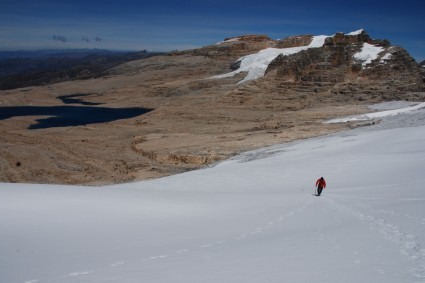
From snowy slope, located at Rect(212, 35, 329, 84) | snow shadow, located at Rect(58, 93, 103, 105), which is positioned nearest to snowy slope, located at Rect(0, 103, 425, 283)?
snowy slope, located at Rect(212, 35, 329, 84)

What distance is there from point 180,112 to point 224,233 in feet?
101

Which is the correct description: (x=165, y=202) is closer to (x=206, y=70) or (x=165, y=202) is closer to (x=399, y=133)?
(x=399, y=133)

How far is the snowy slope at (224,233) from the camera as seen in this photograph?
4.71m

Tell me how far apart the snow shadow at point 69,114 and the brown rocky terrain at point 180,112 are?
91 mm

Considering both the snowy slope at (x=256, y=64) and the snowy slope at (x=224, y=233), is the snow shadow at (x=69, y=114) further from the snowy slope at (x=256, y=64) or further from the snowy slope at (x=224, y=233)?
the snowy slope at (x=224, y=233)

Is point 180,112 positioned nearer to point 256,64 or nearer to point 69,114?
point 69,114

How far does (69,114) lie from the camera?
130 ft

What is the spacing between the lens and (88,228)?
6.79 meters

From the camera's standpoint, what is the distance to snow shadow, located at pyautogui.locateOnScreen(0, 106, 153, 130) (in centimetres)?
3488

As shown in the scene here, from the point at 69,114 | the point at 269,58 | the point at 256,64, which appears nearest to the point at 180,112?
the point at 69,114

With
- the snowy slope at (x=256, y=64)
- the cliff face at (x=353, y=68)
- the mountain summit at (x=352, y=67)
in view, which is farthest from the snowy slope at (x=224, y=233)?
the snowy slope at (x=256, y=64)

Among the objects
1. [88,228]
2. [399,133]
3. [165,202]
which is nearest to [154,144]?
[399,133]

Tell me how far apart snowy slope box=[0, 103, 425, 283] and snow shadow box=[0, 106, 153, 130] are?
83.2 feet

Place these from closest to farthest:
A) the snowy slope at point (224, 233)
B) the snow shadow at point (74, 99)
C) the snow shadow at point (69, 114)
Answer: the snowy slope at point (224, 233) → the snow shadow at point (69, 114) → the snow shadow at point (74, 99)
